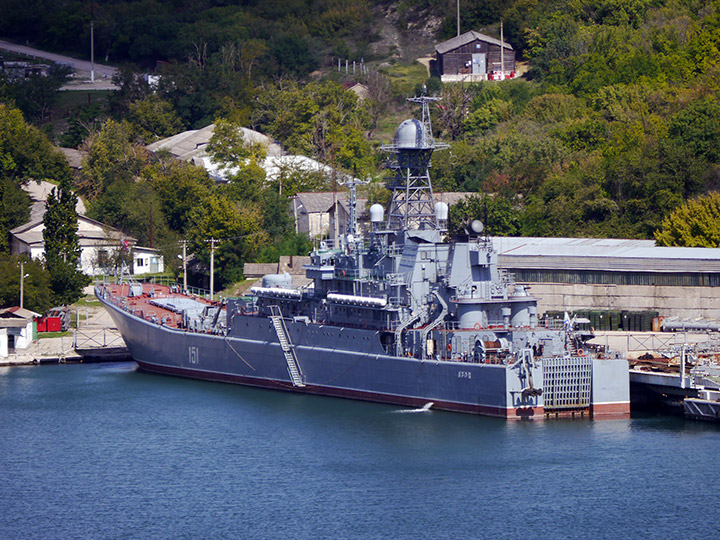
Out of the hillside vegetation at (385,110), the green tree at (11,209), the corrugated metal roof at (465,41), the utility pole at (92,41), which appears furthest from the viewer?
the utility pole at (92,41)

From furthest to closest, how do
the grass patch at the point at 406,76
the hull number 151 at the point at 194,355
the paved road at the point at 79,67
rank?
the paved road at the point at 79,67, the grass patch at the point at 406,76, the hull number 151 at the point at 194,355

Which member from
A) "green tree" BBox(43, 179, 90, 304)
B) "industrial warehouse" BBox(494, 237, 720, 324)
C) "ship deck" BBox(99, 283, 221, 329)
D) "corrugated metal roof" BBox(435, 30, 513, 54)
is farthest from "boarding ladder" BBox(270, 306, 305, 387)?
"corrugated metal roof" BBox(435, 30, 513, 54)

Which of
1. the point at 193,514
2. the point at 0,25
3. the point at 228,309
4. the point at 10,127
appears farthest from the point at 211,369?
the point at 0,25

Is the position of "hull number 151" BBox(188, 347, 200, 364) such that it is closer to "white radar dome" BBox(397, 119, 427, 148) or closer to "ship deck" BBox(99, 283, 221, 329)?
"ship deck" BBox(99, 283, 221, 329)

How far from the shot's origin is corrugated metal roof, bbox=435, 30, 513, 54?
427 feet

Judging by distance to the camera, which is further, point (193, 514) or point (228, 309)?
point (228, 309)

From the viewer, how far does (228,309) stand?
65875mm

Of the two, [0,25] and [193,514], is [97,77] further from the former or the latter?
[193,514]

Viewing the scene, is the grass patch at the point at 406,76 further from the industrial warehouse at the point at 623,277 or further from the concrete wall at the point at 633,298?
the concrete wall at the point at 633,298

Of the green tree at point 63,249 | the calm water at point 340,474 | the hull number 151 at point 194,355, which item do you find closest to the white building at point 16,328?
the green tree at point 63,249

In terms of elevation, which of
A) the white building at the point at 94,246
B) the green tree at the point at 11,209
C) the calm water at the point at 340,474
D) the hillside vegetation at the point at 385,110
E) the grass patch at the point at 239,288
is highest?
the hillside vegetation at the point at 385,110

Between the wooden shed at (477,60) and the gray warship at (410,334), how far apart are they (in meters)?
68.1

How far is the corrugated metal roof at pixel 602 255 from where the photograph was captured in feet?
220

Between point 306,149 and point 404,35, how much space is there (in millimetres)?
37810
